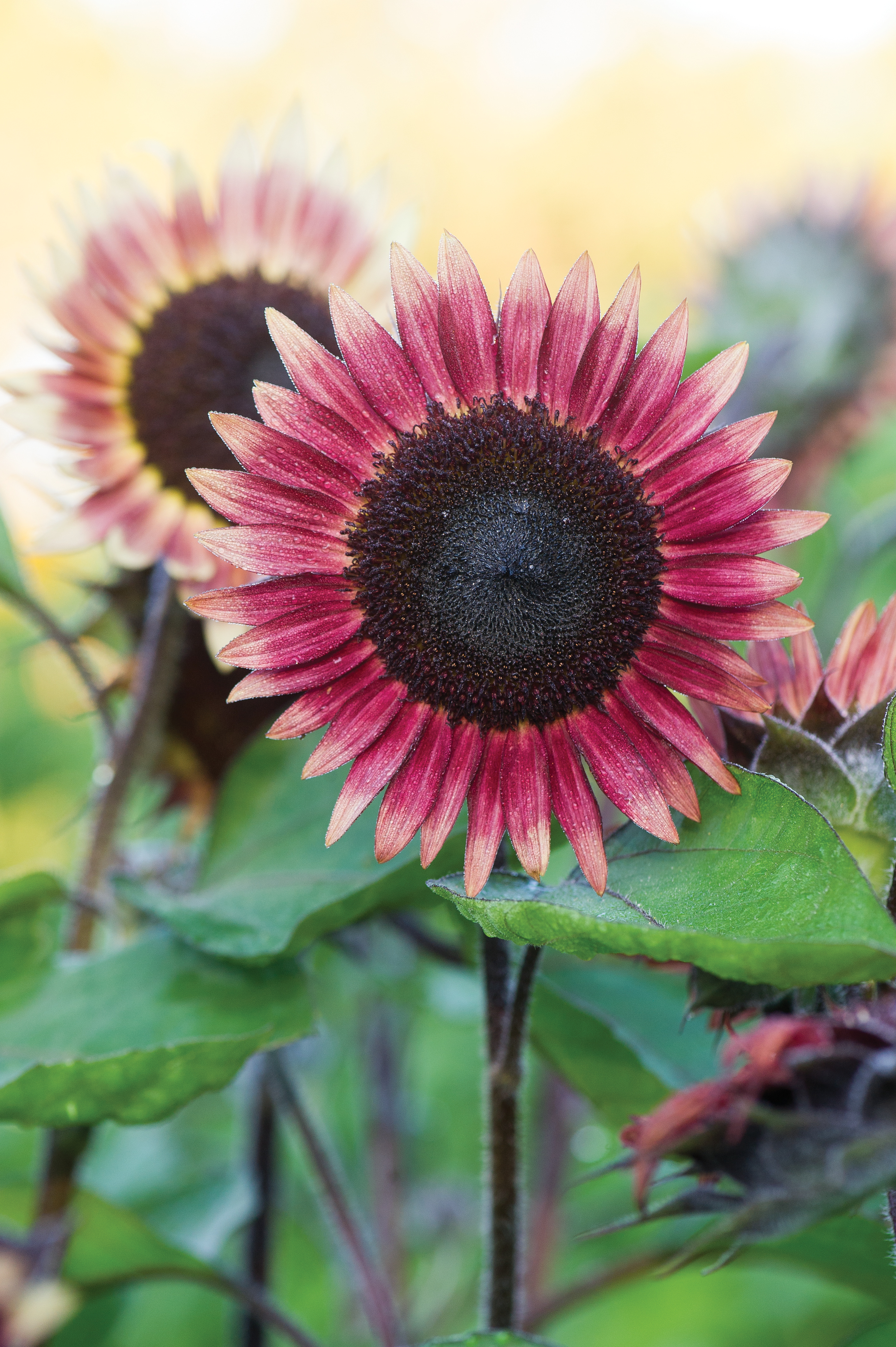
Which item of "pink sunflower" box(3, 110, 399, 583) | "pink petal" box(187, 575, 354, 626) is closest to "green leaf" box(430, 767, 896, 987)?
"pink petal" box(187, 575, 354, 626)

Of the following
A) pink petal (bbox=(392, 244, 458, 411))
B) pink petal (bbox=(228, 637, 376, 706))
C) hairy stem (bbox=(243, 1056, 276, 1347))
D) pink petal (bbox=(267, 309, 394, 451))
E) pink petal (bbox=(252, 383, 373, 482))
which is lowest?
hairy stem (bbox=(243, 1056, 276, 1347))

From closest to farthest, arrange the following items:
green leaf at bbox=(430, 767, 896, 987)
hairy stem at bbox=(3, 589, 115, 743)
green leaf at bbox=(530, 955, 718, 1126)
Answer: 1. green leaf at bbox=(430, 767, 896, 987)
2. green leaf at bbox=(530, 955, 718, 1126)
3. hairy stem at bbox=(3, 589, 115, 743)

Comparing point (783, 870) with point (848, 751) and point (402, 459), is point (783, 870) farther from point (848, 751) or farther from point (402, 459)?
point (402, 459)

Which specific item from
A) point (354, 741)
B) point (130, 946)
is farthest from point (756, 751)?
point (130, 946)

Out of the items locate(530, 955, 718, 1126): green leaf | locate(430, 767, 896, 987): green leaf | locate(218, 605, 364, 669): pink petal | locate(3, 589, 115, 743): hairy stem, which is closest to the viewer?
locate(430, 767, 896, 987): green leaf

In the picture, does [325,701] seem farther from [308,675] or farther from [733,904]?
[733,904]

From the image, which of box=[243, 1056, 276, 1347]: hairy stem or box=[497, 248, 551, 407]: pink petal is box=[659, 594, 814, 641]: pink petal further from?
box=[243, 1056, 276, 1347]: hairy stem

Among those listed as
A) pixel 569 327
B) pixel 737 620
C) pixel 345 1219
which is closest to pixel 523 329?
pixel 569 327
